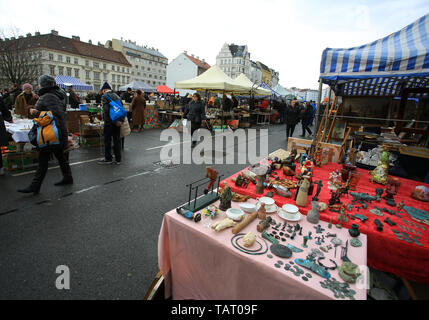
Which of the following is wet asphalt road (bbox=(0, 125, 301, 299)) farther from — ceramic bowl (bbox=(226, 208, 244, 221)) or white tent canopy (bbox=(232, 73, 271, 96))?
white tent canopy (bbox=(232, 73, 271, 96))

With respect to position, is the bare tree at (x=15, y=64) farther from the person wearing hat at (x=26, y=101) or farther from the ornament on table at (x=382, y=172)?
the ornament on table at (x=382, y=172)

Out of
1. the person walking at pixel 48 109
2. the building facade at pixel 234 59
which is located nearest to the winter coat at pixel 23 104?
the person walking at pixel 48 109

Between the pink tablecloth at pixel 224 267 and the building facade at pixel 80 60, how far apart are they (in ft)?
158

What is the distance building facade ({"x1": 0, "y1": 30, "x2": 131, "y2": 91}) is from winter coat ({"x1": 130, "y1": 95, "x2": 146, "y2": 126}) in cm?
3890

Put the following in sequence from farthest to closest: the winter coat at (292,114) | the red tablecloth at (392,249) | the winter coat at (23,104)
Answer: the winter coat at (292,114) < the winter coat at (23,104) < the red tablecloth at (392,249)

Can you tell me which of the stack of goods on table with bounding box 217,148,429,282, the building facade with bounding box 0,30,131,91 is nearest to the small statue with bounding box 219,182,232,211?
the stack of goods on table with bounding box 217,148,429,282

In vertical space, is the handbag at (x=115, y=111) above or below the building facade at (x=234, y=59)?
below

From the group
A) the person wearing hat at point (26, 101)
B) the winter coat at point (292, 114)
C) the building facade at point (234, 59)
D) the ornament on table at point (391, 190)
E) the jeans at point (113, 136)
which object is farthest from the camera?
the building facade at point (234, 59)

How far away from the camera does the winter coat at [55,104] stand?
3.61 m

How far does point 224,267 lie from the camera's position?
1.54 metres

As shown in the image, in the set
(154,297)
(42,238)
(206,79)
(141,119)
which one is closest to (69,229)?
(42,238)

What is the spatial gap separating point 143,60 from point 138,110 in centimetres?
7035
